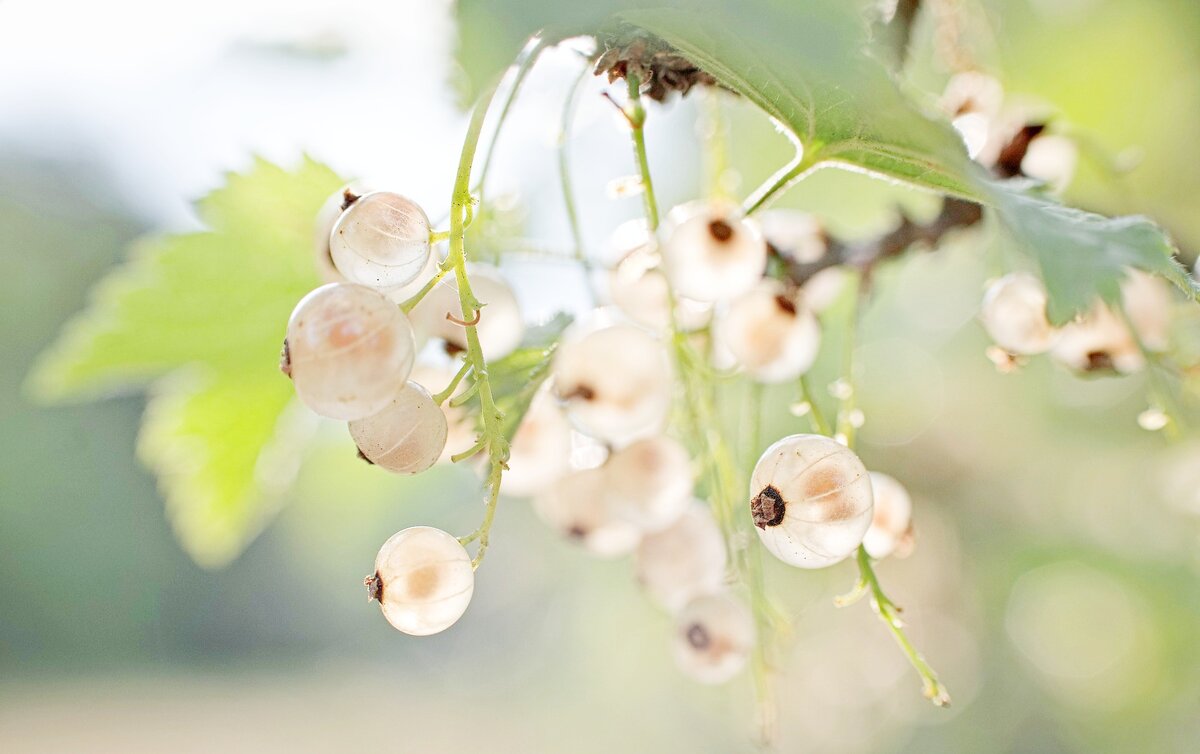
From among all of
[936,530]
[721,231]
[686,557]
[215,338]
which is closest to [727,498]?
[686,557]

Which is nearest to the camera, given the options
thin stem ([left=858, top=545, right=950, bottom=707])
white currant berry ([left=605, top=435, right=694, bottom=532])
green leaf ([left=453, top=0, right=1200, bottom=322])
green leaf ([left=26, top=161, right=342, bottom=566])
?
green leaf ([left=453, top=0, right=1200, bottom=322])

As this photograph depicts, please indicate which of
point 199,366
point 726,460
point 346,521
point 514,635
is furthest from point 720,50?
point 514,635

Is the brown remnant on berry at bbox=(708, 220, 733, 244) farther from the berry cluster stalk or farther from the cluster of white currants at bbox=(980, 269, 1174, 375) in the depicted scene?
the cluster of white currants at bbox=(980, 269, 1174, 375)

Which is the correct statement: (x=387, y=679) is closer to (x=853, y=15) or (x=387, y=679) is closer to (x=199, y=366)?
(x=199, y=366)

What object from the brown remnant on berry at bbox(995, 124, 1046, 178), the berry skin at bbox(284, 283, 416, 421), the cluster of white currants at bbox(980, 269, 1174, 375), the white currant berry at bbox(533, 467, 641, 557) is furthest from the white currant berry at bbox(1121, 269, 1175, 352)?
the berry skin at bbox(284, 283, 416, 421)

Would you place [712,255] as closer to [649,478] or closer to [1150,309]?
[649,478]
